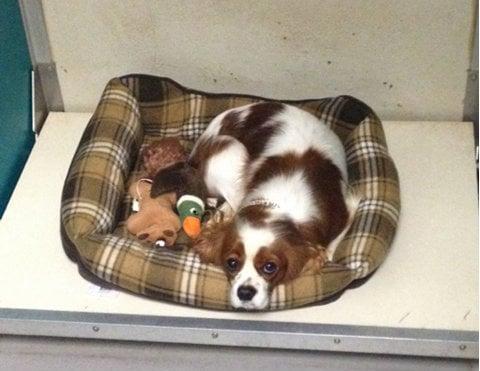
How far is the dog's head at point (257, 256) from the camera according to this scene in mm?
1838

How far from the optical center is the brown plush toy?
2.09 meters

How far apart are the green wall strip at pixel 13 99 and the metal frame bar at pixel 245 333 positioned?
549 millimetres

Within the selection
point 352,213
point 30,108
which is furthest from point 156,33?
point 352,213

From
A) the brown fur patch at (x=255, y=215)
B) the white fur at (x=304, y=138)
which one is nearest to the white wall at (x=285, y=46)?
the white fur at (x=304, y=138)

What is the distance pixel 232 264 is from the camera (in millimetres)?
1901

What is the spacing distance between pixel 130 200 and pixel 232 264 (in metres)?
0.47

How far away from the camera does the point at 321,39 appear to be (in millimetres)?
2387

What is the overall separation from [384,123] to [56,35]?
102 cm

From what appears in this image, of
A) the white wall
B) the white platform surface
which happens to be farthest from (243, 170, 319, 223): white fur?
the white wall

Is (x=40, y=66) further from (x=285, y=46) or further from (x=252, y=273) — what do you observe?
(x=252, y=273)

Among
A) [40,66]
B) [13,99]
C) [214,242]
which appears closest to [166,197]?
[214,242]

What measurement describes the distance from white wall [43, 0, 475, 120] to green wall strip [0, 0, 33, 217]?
108 mm

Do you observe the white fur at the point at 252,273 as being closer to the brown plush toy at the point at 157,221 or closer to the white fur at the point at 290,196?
the white fur at the point at 290,196

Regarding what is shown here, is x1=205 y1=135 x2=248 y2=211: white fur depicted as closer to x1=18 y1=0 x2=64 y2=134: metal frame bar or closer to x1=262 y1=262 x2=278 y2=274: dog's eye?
x1=262 y1=262 x2=278 y2=274: dog's eye
